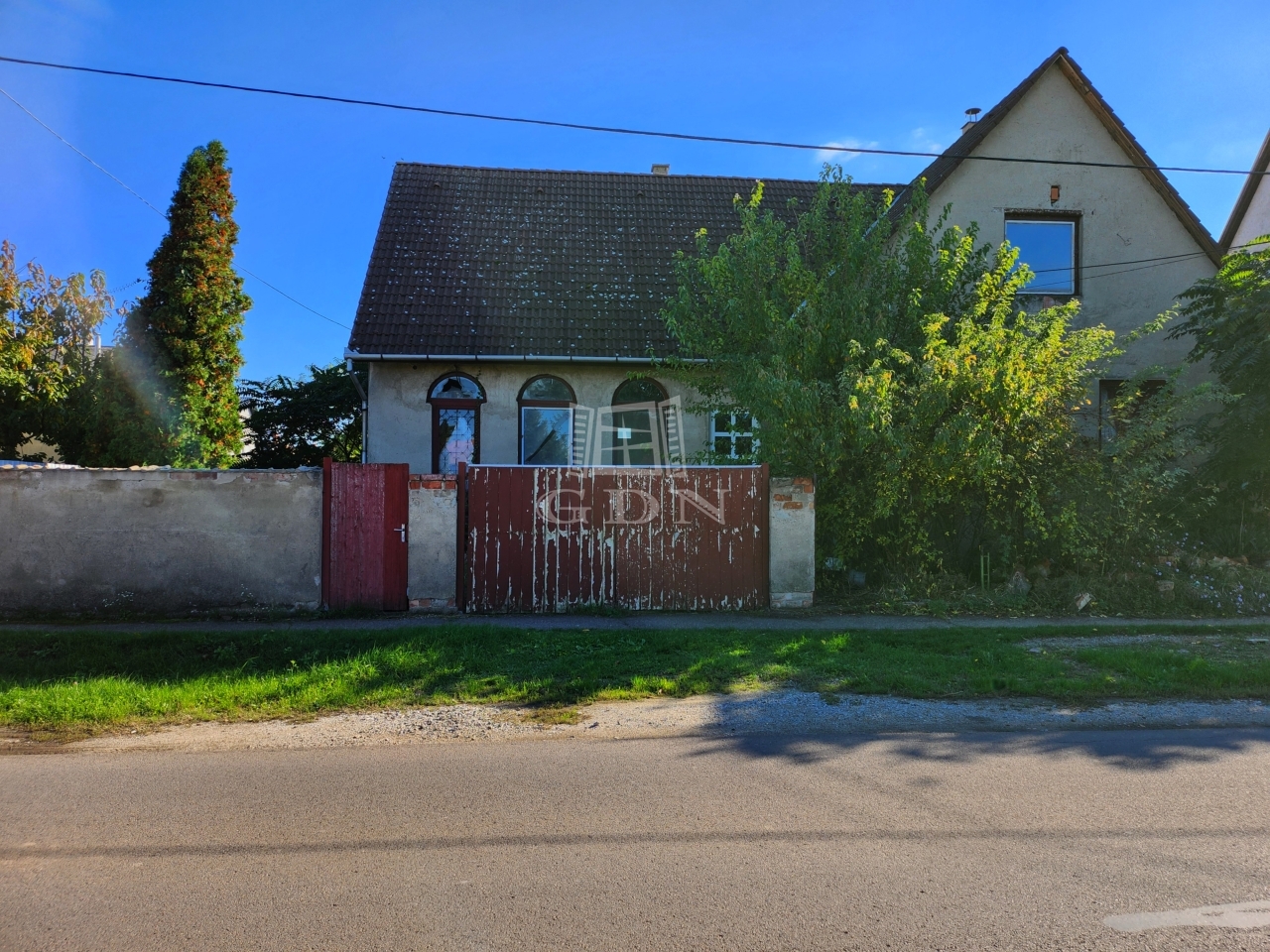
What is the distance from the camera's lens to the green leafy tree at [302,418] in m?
21.7

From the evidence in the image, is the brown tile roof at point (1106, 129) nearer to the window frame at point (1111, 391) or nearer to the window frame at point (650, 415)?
the window frame at point (1111, 391)

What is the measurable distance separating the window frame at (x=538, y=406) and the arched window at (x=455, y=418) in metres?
0.67

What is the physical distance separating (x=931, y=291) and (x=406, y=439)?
876 centimetres

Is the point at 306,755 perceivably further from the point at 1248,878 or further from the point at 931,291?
the point at 931,291

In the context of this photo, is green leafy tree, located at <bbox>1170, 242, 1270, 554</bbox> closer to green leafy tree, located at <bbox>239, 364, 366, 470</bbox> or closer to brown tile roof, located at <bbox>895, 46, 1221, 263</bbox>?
brown tile roof, located at <bbox>895, 46, 1221, 263</bbox>

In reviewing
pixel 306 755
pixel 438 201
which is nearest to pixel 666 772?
pixel 306 755

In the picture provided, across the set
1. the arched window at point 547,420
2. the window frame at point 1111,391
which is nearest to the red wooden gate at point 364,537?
the arched window at point 547,420

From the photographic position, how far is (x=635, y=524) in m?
10.9

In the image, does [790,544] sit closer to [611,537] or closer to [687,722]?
[611,537]

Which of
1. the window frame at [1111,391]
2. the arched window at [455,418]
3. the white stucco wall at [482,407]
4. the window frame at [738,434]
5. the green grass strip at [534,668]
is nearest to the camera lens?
the green grass strip at [534,668]

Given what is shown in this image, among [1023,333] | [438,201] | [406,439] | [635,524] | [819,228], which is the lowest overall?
[635,524]

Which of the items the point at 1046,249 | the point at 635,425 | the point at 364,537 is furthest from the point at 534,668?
the point at 1046,249

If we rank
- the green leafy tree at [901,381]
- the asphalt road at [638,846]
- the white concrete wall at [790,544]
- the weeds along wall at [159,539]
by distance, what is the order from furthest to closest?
1. the white concrete wall at [790,544]
2. the green leafy tree at [901,381]
3. the weeds along wall at [159,539]
4. the asphalt road at [638,846]

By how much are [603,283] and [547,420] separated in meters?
2.97
